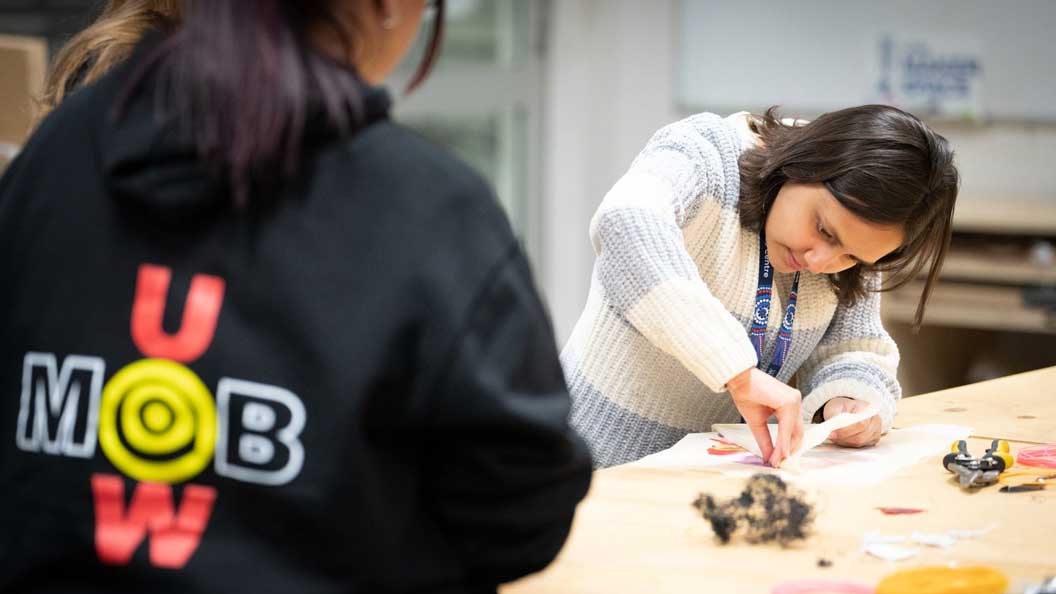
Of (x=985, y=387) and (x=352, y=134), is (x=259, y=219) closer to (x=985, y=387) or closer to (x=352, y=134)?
(x=352, y=134)

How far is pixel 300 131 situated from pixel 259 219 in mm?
65

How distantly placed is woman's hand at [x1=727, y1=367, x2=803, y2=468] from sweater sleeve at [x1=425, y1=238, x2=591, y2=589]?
0.71m

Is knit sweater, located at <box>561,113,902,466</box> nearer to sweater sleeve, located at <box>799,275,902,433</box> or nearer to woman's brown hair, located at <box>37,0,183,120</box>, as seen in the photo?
sweater sleeve, located at <box>799,275,902,433</box>

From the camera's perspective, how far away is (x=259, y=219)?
76 centimetres

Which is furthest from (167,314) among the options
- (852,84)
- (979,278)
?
(852,84)

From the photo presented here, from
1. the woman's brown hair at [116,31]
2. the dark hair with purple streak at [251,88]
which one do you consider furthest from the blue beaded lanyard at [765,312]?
the dark hair with purple streak at [251,88]

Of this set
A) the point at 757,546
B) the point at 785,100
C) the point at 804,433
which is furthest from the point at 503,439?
the point at 785,100

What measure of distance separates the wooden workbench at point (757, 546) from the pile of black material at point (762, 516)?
2 centimetres

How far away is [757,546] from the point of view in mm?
1182

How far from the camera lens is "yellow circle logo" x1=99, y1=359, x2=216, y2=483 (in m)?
0.76

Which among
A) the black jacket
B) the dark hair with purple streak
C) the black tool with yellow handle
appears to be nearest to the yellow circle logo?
the black jacket

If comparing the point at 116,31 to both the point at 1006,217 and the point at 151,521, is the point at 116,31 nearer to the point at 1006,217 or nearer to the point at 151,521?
the point at 151,521

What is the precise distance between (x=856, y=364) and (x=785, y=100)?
271 cm

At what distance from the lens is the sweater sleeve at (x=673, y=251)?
1.48 m
